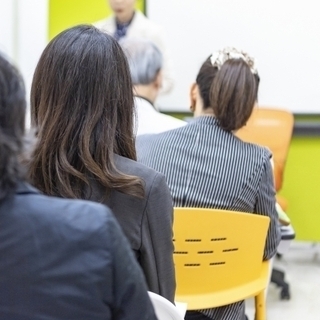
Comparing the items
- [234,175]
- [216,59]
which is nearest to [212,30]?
[216,59]

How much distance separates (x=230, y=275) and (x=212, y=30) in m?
2.39

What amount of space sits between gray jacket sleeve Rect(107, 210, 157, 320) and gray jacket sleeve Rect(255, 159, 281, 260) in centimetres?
109

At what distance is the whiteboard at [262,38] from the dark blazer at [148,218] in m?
2.68

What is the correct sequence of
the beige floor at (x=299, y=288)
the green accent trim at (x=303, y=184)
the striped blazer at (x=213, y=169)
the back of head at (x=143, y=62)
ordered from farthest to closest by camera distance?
the green accent trim at (x=303, y=184) → the beige floor at (x=299, y=288) → the back of head at (x=143, y=62) → the striped blazer at (x=213, y=169)

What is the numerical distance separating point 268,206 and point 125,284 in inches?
46.3

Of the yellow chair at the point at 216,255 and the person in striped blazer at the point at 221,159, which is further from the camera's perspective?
the person in striped blazer at the point at 221,159

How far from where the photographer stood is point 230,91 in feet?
6.52

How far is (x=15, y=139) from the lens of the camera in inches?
31.9

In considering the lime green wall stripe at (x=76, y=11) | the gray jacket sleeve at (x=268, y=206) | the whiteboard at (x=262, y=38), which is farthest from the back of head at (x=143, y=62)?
the lime green wall stripe at (x=76, y=11)

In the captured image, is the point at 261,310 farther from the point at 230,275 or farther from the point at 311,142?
the point at 311,142

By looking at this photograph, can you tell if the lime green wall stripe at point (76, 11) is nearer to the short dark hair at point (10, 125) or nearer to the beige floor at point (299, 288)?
the beige floor at point (299, 288)

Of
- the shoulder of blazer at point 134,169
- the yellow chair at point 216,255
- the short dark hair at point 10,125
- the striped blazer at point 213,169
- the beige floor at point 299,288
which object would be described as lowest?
the beige floor at point 299,288

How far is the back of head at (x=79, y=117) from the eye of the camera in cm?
127

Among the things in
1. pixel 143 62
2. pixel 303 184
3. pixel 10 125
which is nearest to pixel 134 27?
pixel 143 62
